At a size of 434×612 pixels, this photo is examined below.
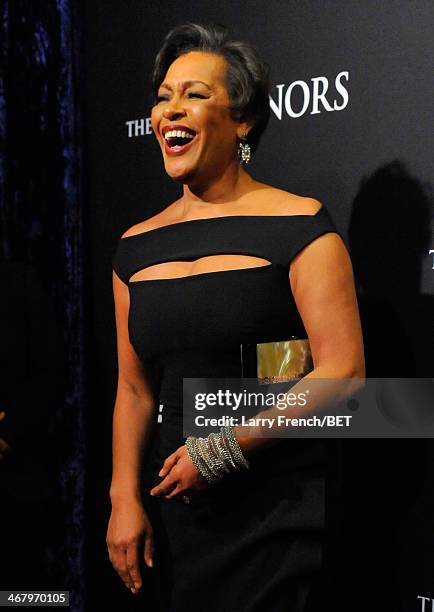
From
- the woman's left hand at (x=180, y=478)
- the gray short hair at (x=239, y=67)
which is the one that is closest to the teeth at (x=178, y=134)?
the gray short hair at (x=239, y=67)

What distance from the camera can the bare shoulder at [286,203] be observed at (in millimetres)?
1783

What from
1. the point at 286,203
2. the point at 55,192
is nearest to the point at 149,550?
the point at 286,203

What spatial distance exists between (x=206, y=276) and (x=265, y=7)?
0.95 meters

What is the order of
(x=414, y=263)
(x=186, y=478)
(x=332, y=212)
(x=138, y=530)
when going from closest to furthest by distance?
(x=186, y=478)
(x=138, y=530)
(x=414, y=263)
(x=332, y=212)

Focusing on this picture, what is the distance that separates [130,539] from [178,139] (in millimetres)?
817

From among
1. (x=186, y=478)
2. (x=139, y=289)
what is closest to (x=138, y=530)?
(x=186, y=478)

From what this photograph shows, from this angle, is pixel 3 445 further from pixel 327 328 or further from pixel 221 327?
pixel 327 328

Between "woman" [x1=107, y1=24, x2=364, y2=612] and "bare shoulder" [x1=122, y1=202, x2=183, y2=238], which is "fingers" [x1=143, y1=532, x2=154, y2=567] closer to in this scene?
"woman" [x1=107, y1=24, x2=364, y2=612]

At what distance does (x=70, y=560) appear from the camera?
277 centimetres

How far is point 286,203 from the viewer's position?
1815 mm

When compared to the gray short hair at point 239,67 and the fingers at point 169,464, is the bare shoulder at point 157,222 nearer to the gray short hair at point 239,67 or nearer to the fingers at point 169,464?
the gray short hair at point 239,67

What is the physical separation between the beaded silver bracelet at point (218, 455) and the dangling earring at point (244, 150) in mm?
571

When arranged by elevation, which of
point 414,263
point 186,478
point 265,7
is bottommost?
point 186,478

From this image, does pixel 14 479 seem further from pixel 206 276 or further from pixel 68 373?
pixel 206 276
